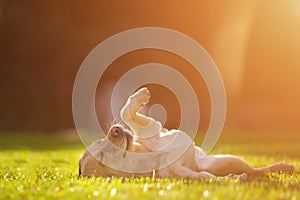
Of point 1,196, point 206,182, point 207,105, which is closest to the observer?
point 1,196

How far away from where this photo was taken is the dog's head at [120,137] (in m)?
5.50

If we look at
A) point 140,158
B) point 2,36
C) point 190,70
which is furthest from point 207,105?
point 140,158

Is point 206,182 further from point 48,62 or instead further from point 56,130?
point 48,62

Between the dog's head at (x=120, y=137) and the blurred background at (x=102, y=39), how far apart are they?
54.2 feet

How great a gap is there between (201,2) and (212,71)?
2643mm

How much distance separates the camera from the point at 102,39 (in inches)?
912

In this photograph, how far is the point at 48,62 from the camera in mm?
23641

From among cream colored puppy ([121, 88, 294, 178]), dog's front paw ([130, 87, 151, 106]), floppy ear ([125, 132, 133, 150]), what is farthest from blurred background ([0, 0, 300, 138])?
floppy ear ([125, 132, 133, 150])

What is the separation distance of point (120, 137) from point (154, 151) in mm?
308

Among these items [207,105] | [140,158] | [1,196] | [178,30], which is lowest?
[1,196]

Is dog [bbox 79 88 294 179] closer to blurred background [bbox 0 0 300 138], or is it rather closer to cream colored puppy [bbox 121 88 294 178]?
cream colored puppy [bbox 121 88 294 178]

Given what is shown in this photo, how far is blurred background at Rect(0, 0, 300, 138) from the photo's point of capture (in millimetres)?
23078

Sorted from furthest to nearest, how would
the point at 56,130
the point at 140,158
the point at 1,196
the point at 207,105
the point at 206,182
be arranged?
the point at 207,105
the point at 56,130
the point at 140,158
the point at 206,182
the point at 1,196

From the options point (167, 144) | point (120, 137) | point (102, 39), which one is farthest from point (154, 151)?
point (102, 39)
